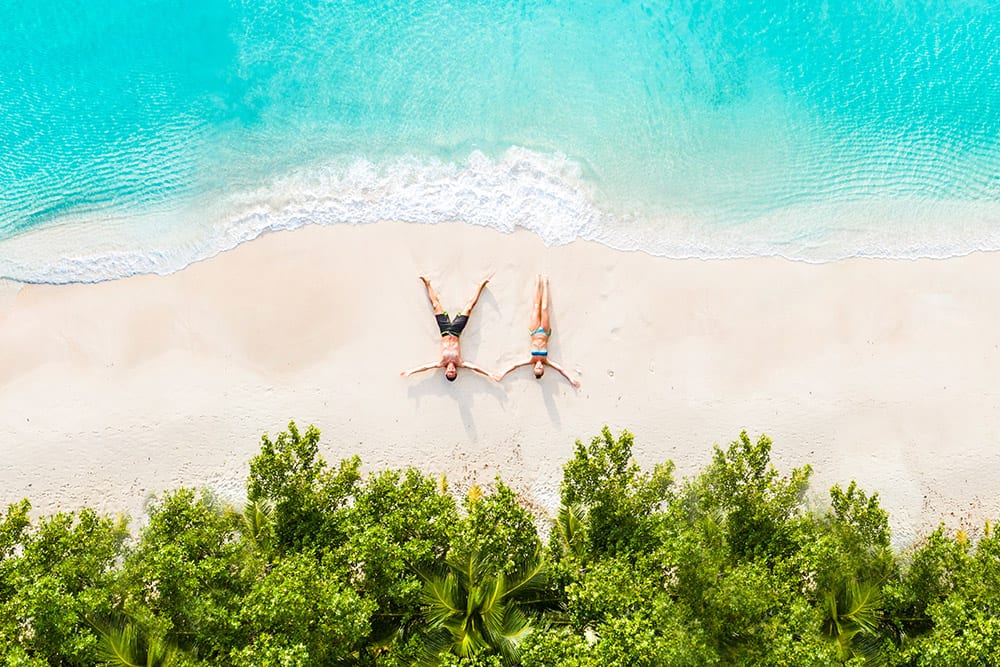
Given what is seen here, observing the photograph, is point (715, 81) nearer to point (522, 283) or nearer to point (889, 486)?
point (522, 283)

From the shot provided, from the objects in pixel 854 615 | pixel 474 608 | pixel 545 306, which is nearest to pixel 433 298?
pixel 545 306

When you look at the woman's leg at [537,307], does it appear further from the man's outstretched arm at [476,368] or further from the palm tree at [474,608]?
the palm tree at [474,608]

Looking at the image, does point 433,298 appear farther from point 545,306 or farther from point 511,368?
point 545,306

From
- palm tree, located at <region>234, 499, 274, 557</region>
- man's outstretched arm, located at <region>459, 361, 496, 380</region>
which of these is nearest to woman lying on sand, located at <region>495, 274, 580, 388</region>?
man's outstretched arm, located at <region>459, 361, 496, 380</region>

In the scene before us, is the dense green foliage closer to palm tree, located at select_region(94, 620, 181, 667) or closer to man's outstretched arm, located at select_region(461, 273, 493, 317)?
palm tree, located at select_region(94, 620, 181, 667)

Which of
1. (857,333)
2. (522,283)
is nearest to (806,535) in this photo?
(857,333)

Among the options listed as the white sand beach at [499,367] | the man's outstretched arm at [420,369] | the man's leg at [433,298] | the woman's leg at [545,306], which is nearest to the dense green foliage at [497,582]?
the white sand beach at [499,367]
